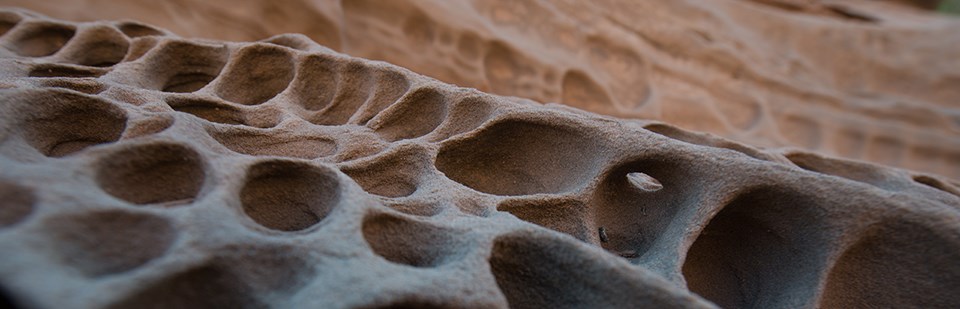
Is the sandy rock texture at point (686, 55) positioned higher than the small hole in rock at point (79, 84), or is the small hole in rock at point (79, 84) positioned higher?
the small hole in rock at point (79, 84)

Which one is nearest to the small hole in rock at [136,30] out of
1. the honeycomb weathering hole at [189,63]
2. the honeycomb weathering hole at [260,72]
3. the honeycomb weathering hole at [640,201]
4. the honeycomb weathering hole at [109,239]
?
the honeycomb weathering hole at [189,63]

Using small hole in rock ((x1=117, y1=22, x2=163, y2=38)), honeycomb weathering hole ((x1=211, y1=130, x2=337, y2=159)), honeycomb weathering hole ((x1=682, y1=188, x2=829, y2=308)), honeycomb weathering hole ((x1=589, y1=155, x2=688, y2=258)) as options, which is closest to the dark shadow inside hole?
small hole in rock ((x1=117, y1=22, x2=163, y2=38))

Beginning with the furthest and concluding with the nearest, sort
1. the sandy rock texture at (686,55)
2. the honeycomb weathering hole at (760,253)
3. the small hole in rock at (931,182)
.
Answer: the sandy rock texture at (686,55)
the small hole in rock at (931,182)
the honeycomb weathering hole at (760,253)

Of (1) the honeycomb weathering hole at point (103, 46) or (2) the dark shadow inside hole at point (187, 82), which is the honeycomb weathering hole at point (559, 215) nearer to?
(2) the dark shadow inside hole at point (187, 82)

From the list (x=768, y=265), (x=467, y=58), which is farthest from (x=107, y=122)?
(x=467, y=58)

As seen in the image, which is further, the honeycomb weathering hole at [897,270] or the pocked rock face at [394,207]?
the honeycomb weathering hole at [897,270]

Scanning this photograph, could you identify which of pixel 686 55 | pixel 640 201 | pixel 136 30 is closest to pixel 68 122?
pixel 136 30

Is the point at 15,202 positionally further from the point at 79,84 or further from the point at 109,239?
the point at 79,84

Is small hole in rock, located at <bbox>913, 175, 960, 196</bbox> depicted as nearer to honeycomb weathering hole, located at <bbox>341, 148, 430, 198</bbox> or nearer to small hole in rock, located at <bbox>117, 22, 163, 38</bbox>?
honeycomb weathering hole, located at <bbox>341, 148, 430, 198</bbox>
